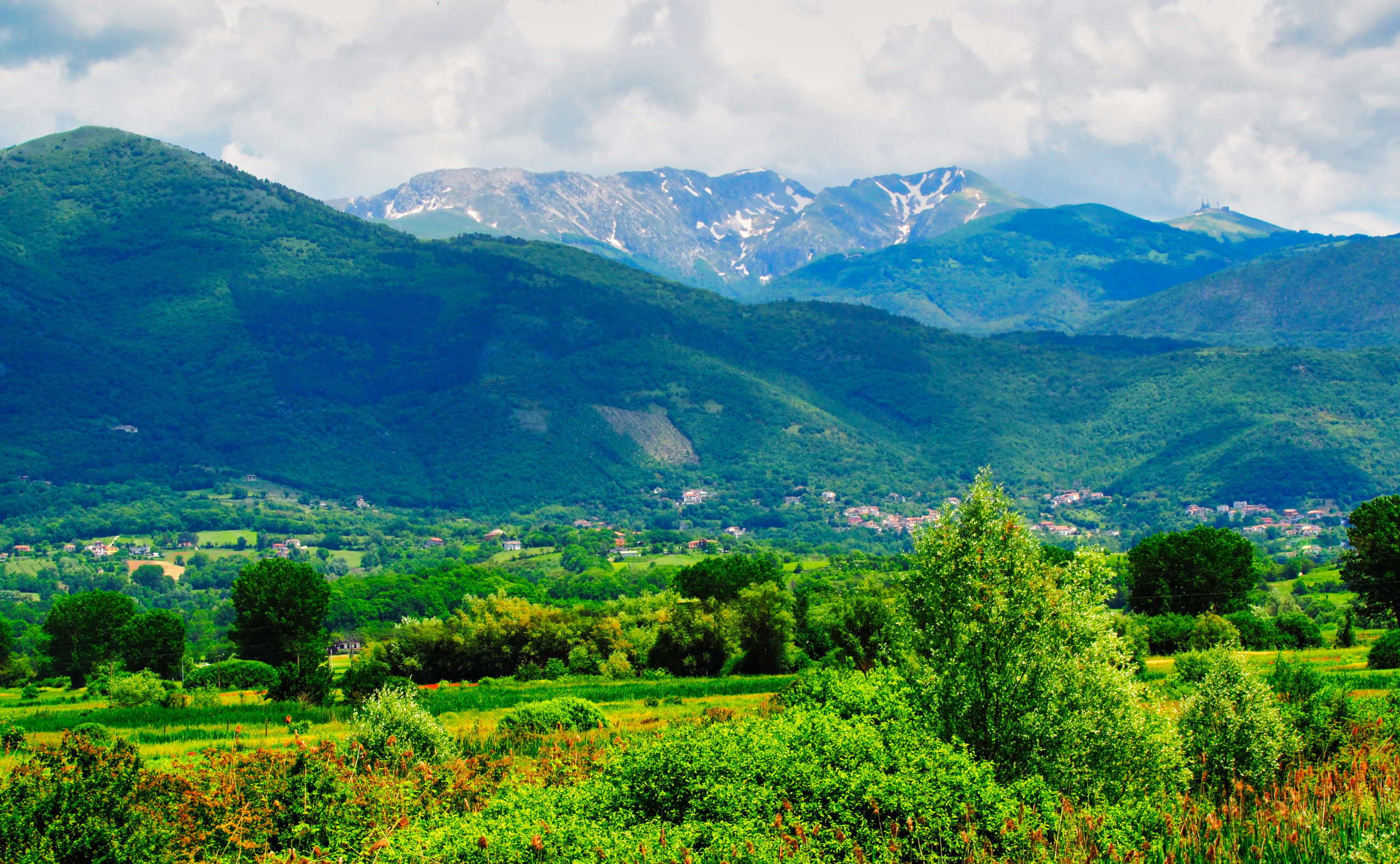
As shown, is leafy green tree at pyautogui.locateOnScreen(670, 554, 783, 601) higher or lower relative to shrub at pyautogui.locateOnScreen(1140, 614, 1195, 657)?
higher

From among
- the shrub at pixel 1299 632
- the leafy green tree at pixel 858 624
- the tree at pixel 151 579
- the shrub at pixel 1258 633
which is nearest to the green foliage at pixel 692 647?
the leafy green tree at pixel 858 624

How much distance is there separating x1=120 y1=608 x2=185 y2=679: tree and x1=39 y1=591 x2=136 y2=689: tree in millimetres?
1332

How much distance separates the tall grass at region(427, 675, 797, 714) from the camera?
163 feet

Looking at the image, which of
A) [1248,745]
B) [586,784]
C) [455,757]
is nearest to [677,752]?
[586,784]

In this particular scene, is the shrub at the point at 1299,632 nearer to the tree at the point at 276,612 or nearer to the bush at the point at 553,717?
the bush at the point at 553,717

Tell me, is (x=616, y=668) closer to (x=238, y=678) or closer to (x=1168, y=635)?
(x=238, y=678)

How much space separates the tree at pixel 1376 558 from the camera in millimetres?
72312

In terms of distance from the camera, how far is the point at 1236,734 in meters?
24.2

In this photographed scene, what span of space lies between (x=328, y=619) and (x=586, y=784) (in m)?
111

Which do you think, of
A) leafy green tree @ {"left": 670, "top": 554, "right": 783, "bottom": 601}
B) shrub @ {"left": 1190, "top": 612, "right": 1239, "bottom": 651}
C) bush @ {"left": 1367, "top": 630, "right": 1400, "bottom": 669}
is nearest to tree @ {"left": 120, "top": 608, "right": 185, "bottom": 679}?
leafy green tree @ {"left": 670, "top": 554, "right": 783, "bottom": 601}

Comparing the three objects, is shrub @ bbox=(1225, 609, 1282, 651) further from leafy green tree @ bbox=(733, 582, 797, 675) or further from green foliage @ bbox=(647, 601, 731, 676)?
green foliage @ bbox=(647, 601, 731, 676)

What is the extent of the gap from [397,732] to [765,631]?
47.1 meters

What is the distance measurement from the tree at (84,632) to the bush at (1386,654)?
8645 cm

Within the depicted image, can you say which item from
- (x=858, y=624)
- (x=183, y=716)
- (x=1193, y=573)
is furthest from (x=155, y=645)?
(x=1193, y=573)
